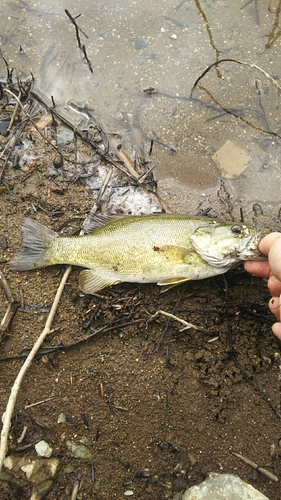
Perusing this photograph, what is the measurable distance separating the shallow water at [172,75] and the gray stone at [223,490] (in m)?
3.03

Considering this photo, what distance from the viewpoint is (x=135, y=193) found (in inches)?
201

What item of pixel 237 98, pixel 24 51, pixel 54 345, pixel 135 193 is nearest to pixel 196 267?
pixel 135 193

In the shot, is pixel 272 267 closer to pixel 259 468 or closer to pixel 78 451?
pixel 259 468

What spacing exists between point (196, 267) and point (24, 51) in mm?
3965

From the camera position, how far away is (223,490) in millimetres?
3934

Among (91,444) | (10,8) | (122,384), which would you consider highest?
(10,8)

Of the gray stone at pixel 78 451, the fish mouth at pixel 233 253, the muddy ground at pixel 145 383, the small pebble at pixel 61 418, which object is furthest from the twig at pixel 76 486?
the fish mouth at pixel 233 253

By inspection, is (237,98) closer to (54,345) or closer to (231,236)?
(231,236)

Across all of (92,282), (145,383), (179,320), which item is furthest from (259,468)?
(92,282)

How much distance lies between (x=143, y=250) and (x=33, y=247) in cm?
123

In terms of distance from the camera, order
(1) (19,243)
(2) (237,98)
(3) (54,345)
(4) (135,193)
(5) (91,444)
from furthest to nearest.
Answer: (2) (237,98), (4) (135,193), (1) (19,243), (3) (54,345), (5) (91,444)

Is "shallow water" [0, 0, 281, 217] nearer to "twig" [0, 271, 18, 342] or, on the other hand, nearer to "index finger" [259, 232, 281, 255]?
→ "index finger" [259, 232, 281, 255]

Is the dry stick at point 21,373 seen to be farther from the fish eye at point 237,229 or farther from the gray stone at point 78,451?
the fish eye at point 237,229

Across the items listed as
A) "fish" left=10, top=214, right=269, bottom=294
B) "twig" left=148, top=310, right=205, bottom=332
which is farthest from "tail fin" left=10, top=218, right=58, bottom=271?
"twig" left=148, top=310, right=205, bottom=332
